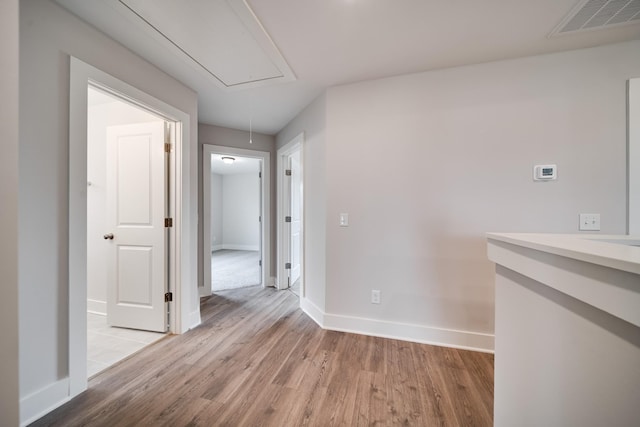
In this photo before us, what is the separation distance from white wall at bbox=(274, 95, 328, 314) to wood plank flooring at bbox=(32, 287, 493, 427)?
47 cm

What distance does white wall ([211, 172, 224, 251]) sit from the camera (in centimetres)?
694

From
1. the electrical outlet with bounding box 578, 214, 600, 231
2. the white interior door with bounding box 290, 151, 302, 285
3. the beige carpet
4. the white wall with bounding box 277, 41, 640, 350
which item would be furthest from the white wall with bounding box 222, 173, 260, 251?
the electrical outlet with bounding box 578, 214, 600, 231

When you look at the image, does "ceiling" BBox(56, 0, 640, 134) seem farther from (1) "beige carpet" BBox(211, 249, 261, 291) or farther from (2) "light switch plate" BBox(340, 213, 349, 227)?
(1) "beige carpet" BBox(211, 249, 261, 291)

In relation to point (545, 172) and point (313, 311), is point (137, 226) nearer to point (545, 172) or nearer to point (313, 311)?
point (313, 311)

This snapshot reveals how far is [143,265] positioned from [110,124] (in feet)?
4.95

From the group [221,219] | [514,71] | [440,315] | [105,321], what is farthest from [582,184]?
[221,219]

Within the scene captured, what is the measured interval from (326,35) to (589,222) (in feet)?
7.91

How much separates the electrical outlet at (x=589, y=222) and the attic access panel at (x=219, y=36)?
263 cm

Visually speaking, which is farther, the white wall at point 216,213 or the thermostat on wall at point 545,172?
the white wall at point 216,213

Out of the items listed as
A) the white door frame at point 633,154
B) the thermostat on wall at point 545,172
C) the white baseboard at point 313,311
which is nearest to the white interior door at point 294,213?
the white baseboard at point 313,311

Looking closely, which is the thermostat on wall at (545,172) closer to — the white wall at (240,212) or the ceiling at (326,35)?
the ceiling at (326,35)

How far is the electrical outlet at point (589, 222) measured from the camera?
1.71m

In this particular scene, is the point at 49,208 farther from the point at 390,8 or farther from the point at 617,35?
the point at 617,35

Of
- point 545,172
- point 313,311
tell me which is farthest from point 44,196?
point 545,172
